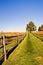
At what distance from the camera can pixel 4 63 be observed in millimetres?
8820

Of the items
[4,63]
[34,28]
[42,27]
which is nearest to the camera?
[4,63]

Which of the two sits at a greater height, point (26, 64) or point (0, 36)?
point (0, 36)

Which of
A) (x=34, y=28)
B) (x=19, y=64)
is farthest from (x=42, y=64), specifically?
(x=34, y=28)

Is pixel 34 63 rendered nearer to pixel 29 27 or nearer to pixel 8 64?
pixel 8 64

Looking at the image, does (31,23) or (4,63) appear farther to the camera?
(31,23)

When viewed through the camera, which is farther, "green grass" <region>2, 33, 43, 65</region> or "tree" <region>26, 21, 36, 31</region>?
"tree" <region>26, 21, 36, 31</region>

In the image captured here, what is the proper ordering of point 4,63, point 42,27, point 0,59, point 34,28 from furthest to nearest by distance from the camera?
point 34,28, point 42,27, point 4,63, point 0,59

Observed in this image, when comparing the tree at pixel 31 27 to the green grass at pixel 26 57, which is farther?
the tree at pixel 31 27

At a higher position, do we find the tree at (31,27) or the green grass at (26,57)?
the tree at (31,27)

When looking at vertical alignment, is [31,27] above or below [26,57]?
above

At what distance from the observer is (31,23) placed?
149m

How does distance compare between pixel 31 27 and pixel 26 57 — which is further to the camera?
pixel 31 27

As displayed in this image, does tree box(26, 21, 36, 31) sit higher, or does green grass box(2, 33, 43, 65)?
tree box(26, 21, 36, 31)

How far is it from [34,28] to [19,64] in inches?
5409
